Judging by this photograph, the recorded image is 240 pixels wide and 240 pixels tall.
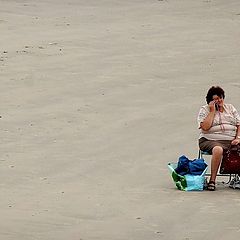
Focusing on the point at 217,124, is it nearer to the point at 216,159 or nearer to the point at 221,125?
the point at 221,125

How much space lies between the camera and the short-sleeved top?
34.7ft

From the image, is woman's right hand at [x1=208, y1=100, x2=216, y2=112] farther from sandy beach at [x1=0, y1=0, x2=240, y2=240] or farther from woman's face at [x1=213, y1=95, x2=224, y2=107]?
sandy beach at [x1=0, y1=0, x2=240, y2=240]

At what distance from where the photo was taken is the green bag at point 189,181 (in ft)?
33.0

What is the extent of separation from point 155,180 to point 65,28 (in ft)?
33.6

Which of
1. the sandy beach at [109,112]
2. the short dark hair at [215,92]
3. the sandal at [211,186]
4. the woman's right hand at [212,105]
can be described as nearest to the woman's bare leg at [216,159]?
the sandal at [211,186]

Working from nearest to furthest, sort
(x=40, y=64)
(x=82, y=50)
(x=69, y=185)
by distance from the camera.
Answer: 1. (x=69, y=185)
2. (x=40, y=64)
3. (x=82, y=50)

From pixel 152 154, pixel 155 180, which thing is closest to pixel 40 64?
pixel 152 154

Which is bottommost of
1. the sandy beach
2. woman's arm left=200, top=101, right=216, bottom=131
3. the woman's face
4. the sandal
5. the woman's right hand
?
the sandal

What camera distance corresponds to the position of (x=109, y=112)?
14.0 metres

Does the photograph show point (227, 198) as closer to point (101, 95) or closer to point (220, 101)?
point (220, 101)

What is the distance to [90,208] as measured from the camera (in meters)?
9.20

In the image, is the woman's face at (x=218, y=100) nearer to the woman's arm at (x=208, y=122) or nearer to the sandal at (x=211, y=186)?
the woman's arm at (x=208, y=122)

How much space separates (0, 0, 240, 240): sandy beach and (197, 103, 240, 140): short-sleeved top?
2.13 feet

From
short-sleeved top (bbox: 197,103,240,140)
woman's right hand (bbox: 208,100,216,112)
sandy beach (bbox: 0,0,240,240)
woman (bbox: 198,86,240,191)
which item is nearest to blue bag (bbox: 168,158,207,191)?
sandy beach (bbox: 0,0,240,240)
